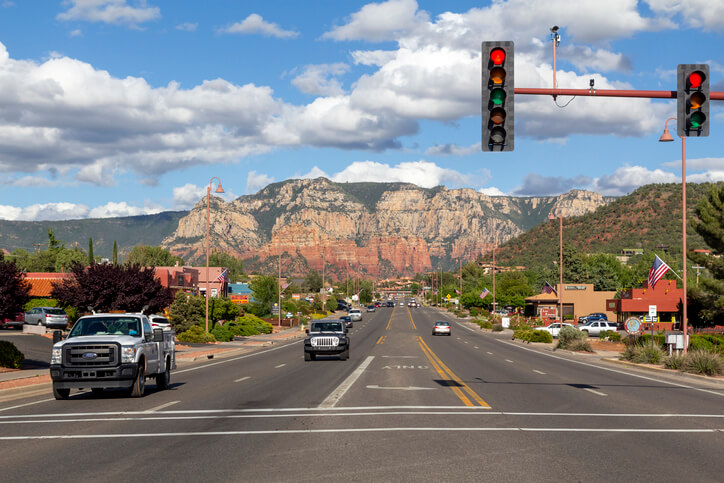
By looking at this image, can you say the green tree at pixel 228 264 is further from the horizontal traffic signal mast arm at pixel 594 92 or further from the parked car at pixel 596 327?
the horizontal traffic signal mast arm at pixel 594 92

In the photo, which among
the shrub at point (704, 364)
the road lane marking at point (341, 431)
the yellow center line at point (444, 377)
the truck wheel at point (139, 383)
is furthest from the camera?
the shrub at point (704, 364)

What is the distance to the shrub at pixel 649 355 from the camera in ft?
112

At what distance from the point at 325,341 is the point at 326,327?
146 cm

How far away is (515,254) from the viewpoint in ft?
650

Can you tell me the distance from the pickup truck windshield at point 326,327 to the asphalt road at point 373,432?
1066 centimetres

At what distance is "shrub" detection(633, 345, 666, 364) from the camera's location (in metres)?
34.3

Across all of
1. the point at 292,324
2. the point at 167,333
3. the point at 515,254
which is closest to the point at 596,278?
the point at 292,324

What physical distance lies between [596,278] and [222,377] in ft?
342

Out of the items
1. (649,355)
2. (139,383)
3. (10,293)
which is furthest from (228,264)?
(139,383)

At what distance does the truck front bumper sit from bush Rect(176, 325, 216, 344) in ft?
110

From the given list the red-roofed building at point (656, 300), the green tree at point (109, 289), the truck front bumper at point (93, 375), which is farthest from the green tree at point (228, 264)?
the truck front bumper at point (93, 375)

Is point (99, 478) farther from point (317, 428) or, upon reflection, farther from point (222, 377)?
point (222, 377)

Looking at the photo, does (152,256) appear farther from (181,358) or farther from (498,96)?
(498,96)

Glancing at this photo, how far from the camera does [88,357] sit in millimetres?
17859
